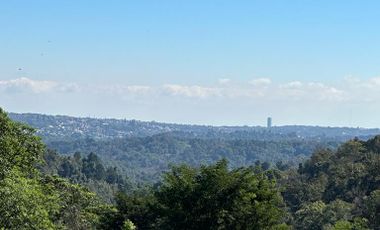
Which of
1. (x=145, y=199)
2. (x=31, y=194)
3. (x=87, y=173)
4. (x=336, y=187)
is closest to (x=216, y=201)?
(x=31, y=194)

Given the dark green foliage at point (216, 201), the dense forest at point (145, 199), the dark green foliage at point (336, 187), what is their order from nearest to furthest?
the dense forest at point (145, 199) < the dark green foliage at point (216, 201) < the dark green foliage at point (336, 187)

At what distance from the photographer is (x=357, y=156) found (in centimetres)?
8331

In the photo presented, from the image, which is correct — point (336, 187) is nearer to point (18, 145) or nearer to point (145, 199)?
point (145, 199)

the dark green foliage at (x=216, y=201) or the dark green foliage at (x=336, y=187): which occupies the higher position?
the dark green foliage at (x=216, y=201)

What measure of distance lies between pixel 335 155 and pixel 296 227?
25988 mm

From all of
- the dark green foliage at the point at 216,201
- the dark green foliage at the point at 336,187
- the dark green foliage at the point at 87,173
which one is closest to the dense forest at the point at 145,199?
the dark green foliage at the point at 216,201

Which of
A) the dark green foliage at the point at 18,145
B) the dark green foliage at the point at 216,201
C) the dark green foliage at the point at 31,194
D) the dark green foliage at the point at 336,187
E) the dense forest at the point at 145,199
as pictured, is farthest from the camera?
the dark green foliage at the point at 336,187

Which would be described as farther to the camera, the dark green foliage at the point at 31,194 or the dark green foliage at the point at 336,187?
the dark green foliage at the point at 336,187

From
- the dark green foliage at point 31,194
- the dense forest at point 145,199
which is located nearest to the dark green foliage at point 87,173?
the dense forest at point 145,199

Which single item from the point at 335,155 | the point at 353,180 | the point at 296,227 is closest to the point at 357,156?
the point at 335,155

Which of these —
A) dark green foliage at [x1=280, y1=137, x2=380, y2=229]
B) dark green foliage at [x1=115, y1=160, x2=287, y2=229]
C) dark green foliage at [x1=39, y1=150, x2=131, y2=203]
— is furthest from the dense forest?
dark green foliage at [x1=39, y1=150, x2=131, y2=203]

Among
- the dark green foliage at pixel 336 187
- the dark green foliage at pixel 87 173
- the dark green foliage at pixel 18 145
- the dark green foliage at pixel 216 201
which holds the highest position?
the dark green foliage at pixel 18 145

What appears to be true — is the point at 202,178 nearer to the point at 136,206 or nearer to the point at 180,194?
the point at 180,194

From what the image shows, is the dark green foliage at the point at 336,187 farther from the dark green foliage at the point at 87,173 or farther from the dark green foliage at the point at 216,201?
the dark green foliage at the point at 87,173
